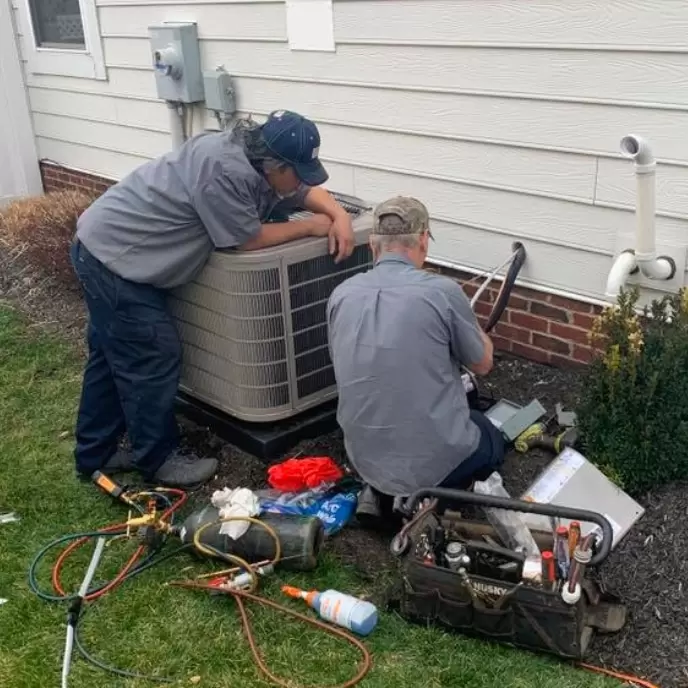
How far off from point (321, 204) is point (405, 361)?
3.48ft

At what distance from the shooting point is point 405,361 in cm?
309

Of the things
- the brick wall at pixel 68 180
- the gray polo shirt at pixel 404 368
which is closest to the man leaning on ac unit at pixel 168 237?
the gray polo shirt at pixel 404 368

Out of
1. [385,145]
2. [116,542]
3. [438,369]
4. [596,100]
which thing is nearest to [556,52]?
[596,100]

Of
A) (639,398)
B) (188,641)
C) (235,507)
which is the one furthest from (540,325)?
(188,641)

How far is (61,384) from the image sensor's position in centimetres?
500

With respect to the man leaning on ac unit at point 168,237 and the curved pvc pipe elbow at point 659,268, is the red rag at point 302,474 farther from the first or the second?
the curved pvc pipe elbow at point 659,268

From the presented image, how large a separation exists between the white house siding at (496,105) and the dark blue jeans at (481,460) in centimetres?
96

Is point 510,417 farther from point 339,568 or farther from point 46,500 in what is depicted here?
point 46,500

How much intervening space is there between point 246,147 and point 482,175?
1.30 m

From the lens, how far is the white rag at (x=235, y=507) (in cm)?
329

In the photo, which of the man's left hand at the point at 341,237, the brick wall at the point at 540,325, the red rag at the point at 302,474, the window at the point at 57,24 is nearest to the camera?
the red rag at the point at 302,474

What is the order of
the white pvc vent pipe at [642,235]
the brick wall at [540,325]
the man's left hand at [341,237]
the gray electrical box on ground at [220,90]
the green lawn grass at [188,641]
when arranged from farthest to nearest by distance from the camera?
the gray electrical box on ground at [220,90], the brick wall at [540,325], the man's left hand at [341,237], the white pvc vent pipe at [642,235], the green lawn grass at [188,641]

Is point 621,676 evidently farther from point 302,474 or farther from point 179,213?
point 179,213

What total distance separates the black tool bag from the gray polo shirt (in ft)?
0.83
